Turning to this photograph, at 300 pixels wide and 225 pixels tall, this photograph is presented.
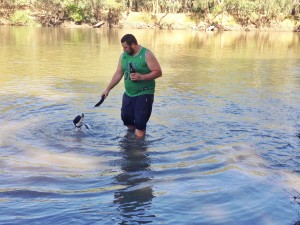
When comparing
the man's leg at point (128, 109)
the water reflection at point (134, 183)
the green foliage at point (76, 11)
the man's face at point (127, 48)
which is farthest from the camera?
the green foliage at point (76, 11)

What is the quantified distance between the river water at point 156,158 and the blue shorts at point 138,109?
420 mm

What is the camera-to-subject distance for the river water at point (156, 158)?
17.0 ft

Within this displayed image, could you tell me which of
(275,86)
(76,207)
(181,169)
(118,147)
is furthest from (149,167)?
(275,86)

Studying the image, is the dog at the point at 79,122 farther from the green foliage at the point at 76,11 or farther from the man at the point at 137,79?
the green foliage at the point at 76,11

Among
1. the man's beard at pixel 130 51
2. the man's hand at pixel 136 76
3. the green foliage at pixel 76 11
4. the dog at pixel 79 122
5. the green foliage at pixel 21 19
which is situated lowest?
the dog at pixel 79 122

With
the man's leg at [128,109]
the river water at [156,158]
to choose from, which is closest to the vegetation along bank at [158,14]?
the river water at [156,158]

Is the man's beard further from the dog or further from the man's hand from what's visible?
the dog

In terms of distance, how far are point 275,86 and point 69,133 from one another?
31.2 feet

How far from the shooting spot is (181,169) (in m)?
6.73

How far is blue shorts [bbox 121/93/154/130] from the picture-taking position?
25.3 feet

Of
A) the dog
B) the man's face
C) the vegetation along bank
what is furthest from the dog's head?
the vegetation along bank

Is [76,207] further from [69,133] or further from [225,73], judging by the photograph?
[225,73]

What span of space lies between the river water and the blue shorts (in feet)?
1.38

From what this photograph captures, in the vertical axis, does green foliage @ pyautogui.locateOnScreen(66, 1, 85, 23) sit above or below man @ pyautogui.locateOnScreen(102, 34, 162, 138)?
above
